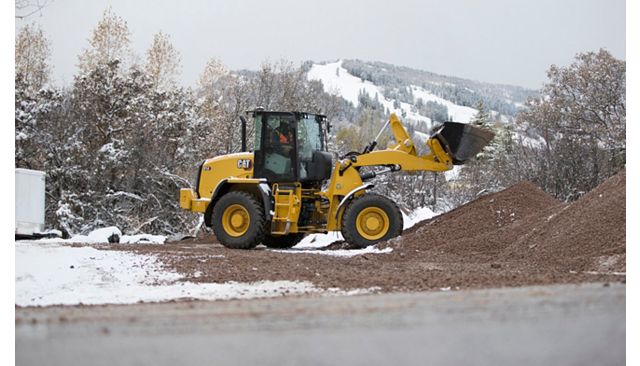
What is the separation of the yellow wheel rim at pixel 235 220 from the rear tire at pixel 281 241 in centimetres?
93

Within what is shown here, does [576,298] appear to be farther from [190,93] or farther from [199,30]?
[190,93]

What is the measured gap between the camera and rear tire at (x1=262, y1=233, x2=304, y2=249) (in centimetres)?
1049

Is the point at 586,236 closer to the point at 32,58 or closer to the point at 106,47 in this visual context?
the point at 32,58

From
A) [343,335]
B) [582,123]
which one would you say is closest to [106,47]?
[582,123]

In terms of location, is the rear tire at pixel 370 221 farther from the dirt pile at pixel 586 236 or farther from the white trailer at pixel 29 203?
the white trailer at pixel 29 203

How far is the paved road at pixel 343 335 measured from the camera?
3.18 metres

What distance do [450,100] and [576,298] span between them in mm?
21599

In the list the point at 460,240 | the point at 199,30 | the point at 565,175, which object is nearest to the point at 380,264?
the point at 460,240

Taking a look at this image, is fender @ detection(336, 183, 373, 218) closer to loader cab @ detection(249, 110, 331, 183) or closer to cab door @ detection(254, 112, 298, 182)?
loader cab @ detection(249, 110, 331, 183)

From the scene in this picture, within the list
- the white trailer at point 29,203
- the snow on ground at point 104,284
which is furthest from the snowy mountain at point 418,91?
the snow on ground at point 104,284

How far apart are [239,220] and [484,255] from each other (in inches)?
121

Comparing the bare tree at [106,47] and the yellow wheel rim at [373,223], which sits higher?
the bare tree at [106,47]

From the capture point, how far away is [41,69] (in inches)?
480

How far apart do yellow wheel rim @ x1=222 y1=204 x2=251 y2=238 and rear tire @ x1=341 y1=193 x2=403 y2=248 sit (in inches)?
47.9
